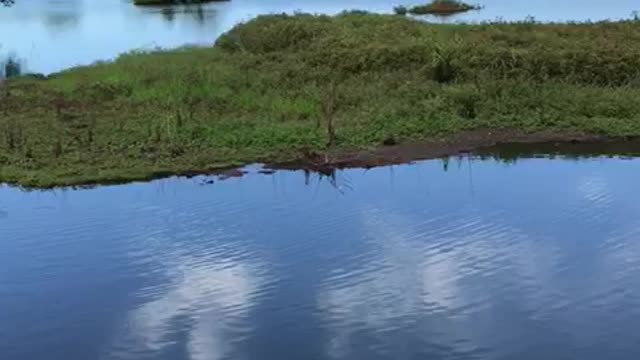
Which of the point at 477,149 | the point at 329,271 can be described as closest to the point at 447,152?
the point at 477,149

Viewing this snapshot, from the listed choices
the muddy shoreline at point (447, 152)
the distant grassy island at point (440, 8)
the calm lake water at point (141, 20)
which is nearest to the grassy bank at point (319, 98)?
the muddy shoreline at point (447, 152)

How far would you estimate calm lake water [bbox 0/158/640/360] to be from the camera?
10.7 m

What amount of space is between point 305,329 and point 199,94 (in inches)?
547

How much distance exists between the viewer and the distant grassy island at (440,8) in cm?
5049

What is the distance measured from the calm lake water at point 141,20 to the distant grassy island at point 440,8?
1.18 meters

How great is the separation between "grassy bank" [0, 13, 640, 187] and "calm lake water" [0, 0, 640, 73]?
27.5 feet

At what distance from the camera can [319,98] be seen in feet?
74.2

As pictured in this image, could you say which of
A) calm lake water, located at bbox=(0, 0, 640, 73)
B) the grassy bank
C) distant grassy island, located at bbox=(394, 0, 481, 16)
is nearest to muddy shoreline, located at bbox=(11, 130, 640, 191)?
A: the grassy bank

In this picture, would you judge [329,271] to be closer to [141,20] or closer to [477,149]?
[477,149]

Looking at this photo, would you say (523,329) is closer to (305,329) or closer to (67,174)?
(305,329)

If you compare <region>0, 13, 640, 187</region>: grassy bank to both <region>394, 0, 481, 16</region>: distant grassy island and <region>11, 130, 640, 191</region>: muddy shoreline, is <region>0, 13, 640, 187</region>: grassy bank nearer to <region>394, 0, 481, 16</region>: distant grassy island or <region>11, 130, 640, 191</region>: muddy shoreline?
<region>11, 130, 640, 191</region>: muddy shoreline

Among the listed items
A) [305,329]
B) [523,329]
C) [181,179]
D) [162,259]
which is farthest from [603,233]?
[181,179]

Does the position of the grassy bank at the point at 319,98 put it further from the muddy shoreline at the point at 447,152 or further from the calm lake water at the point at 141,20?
the calm lake water at the point at 141,20

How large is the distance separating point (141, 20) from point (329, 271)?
40.4 m
